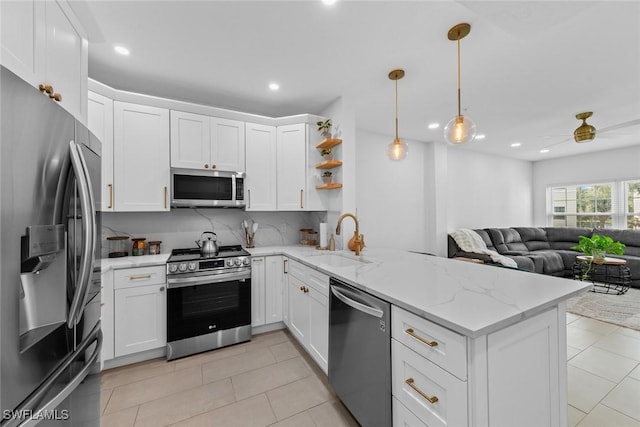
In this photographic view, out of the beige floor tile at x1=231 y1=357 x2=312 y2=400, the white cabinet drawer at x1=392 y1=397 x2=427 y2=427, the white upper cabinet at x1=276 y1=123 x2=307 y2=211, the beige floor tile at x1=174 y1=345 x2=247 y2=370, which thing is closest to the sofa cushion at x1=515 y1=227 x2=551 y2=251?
the white upper cabinet at x1=276 y1=123 x2=307 y2=211

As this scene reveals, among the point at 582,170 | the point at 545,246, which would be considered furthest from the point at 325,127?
the point at 582,170

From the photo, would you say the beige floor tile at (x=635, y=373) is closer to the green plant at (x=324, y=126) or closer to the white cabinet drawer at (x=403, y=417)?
the white cabinet drawer at (x=403, y=417)

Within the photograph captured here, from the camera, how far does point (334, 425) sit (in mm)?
1597

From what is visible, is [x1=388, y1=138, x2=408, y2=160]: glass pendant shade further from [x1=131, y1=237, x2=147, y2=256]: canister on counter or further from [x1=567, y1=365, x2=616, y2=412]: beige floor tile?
[x1=131, y1=237, x2=147, y2=256]: canister on counter

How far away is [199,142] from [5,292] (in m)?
2.35

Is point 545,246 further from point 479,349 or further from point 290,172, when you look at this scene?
point 479,349

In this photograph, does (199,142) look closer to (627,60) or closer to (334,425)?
(334,425)

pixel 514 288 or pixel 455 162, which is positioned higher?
pixel 455 162

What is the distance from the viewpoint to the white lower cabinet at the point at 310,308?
1924 millimetres

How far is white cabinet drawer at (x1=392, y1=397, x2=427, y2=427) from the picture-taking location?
1095mm

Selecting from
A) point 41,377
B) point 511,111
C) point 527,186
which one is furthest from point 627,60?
point 527,186

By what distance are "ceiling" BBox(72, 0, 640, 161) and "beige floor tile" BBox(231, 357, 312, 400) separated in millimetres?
2790

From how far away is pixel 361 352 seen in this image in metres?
1.44

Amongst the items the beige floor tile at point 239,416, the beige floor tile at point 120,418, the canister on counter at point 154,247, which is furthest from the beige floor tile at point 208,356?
the canister on counter at point 154,247
